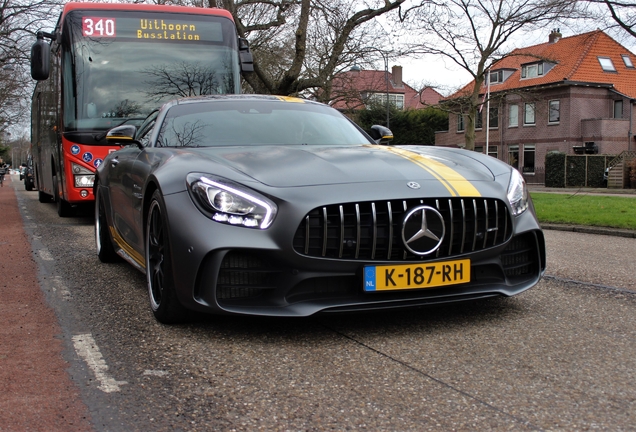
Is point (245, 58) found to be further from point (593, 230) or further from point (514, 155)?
point (514, 155)

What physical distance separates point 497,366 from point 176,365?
1.45 metres

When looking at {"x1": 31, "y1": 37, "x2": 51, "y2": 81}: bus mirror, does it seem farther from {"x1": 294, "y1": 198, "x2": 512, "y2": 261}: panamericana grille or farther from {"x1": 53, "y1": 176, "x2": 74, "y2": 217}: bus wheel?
{"x1": 294, "y1": 198, "x2": 512, "y2": 261}: panamericana grille

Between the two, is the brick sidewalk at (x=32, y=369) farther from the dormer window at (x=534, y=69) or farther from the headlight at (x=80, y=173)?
the dormer window at (x=534, y=69)

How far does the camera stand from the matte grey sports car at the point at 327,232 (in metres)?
3.48

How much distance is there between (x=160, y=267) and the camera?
13.3 feet

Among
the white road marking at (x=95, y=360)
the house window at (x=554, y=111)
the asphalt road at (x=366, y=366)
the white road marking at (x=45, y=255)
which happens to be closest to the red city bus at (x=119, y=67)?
the white road marking at (x=45, y=255)

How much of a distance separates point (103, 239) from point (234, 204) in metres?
3.19

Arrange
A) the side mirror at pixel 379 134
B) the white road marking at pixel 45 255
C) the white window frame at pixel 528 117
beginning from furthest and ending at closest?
1. the white window frame at pixel 528 117
2. the white road marking at pixel 45 255
3. the side mirror at pixel 379 134

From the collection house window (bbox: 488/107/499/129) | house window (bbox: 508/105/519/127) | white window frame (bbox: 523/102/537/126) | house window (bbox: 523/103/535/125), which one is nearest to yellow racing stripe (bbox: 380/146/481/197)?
white window frame (bbox: 523/102/537/126)

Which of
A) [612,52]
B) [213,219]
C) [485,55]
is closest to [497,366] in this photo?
[213,219]

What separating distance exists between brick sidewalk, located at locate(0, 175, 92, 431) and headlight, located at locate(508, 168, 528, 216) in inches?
98.6

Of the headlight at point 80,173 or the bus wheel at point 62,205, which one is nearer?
the headlight at point 80,173

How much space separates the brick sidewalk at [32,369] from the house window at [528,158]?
42.8 metres

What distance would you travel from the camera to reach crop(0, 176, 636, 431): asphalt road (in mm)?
2586
